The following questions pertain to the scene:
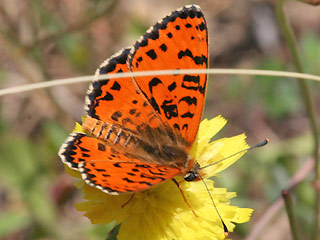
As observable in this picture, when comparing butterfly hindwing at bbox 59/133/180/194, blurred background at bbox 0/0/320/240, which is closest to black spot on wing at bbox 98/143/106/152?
butterfly hindwing at bbox 59/133/180/194

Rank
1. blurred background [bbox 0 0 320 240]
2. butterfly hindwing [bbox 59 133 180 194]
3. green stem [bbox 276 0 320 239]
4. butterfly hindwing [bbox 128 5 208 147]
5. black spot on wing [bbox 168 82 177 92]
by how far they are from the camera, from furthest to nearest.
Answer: blurred background [bbox 0 0 320 240]
green stem [bbox 276 0 320 239]
black spot on wing [bbox 168 82 177 92]
butterfly hindwing [bbox 128 5 208 147]
butterfly hindwing [bbox 59 133 180 194]

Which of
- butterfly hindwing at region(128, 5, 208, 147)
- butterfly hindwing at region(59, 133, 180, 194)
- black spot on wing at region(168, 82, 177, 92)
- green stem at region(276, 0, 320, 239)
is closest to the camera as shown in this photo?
butterfly hindwing at region(59, 133, 180, 194)

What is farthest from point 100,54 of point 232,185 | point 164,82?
point 164,82

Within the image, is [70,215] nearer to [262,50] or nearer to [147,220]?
[147,220]

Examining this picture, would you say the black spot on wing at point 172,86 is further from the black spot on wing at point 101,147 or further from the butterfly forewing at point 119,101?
the black spot on wing at point 101,147

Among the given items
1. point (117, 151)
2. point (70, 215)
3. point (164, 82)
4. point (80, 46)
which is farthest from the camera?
point (80, 46)

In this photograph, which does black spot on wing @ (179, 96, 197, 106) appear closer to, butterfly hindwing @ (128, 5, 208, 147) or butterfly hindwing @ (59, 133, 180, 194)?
butterfly hindwing @ (128, 5, 208, 147)
